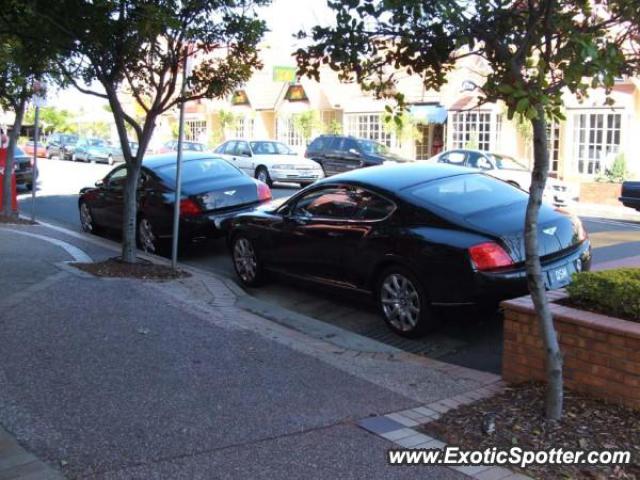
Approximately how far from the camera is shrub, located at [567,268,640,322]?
15.0ft

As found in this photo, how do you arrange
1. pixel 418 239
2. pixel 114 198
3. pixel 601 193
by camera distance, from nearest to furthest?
pixel 418 239, pixel 114 198, pixel 601 193

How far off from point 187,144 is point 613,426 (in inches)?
1172

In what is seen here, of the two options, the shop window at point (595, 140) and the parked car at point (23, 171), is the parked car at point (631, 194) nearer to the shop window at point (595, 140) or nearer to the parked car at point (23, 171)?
the shop window at point (595, 140)

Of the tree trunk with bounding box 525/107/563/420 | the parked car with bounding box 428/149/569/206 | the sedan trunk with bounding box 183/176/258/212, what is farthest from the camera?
the parked car with bounding box 428/149/569/206

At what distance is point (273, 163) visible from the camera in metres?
21.0

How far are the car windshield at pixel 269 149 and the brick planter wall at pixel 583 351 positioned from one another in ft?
57.0

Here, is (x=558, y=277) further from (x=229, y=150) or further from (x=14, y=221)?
(x=229, y=150)

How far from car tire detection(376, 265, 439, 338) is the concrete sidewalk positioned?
35 centimetres

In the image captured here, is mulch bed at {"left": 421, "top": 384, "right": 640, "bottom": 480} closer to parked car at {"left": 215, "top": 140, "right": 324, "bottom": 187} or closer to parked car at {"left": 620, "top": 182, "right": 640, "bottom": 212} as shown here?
parked car at {"left": 620, "top": 182, "right": 640, "bottom": 212}

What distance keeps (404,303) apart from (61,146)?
40.2 metres

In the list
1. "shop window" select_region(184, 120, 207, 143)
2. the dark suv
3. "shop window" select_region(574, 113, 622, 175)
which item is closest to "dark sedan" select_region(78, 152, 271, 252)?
the dark suv

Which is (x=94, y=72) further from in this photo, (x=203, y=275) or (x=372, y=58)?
(x=372, y=58)

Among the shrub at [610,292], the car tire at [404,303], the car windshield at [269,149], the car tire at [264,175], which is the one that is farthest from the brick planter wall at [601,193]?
the shrub at [610,292]

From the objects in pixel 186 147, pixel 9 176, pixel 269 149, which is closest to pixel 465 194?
pixel 9 176
